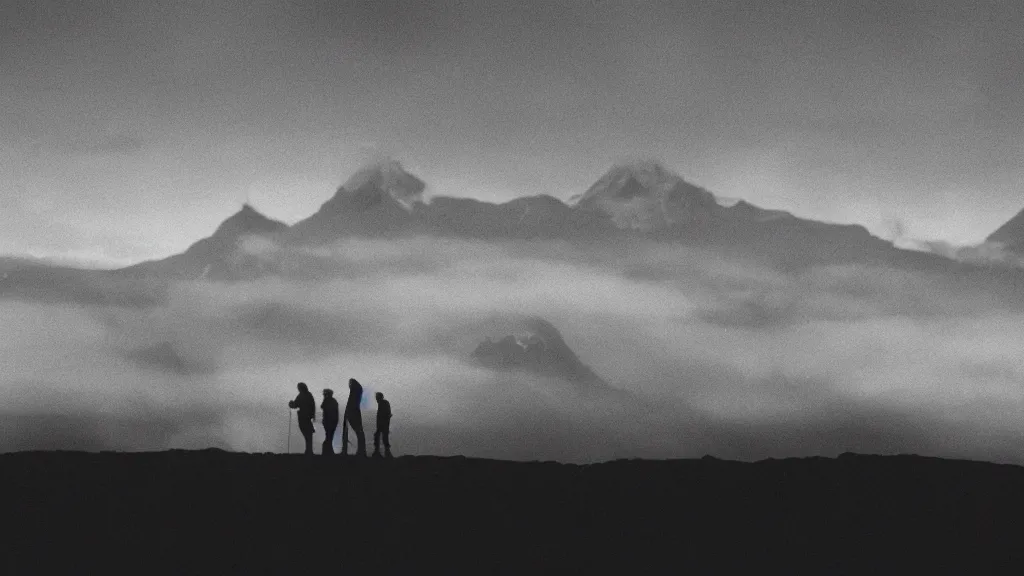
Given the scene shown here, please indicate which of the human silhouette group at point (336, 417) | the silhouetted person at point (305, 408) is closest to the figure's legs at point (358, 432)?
the human silhouette group at point (336, 417)

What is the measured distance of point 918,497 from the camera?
40.4 m

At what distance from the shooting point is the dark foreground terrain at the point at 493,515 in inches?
1379

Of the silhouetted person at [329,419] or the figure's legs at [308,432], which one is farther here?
the silhouetted person at [329,419]

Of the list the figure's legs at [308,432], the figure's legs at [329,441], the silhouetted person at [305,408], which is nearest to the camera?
the silhouetted person at [305,408]

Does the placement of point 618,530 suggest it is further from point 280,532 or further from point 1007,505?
point 1007,505

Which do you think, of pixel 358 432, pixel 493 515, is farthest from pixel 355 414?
pixel 493 515

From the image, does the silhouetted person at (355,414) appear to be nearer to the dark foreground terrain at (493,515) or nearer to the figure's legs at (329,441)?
the figure's legs at (329,441)

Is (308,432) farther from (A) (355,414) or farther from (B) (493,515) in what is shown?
(B) (493,515)

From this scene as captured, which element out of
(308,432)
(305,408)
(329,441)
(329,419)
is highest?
(305,408)

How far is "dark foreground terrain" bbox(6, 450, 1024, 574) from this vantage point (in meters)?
35.0

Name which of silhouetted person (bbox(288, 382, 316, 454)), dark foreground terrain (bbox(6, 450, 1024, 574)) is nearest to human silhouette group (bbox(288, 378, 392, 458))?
silhouetted person (bbox(288, 382, 316, 454))

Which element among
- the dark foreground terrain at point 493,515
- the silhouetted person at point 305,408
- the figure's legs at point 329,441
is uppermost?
the silhouetted person at point 305,408

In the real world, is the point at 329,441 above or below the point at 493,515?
above

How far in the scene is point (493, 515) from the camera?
3800 cm
